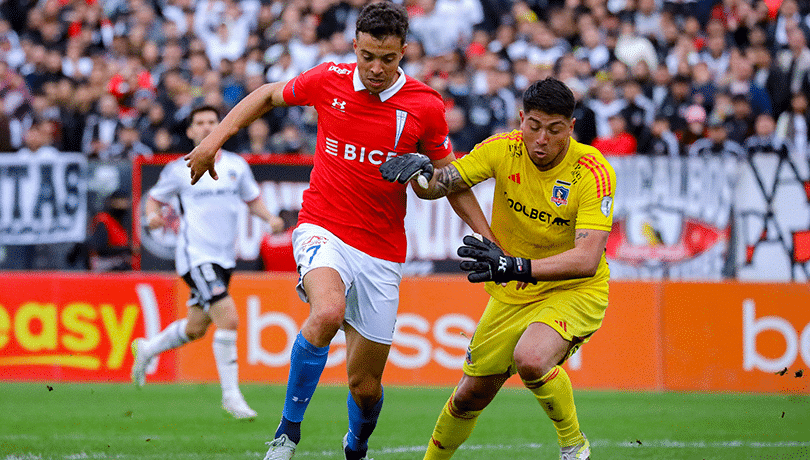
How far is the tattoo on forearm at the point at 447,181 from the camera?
604cm

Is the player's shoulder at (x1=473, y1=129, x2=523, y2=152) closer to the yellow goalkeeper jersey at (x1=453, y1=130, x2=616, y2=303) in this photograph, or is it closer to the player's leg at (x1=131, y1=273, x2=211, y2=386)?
the yellow goalkeeper jersey at (x1=453, y1=130, x2=616, y2=303)

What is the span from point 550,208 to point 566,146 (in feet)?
1.23

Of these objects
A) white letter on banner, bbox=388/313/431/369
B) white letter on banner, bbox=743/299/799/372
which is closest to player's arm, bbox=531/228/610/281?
white letter on banner, bbox=388/313/431/369

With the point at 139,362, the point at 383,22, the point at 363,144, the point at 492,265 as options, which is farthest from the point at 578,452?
the point at 139,362

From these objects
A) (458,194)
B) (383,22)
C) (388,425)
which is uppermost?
(383,22)

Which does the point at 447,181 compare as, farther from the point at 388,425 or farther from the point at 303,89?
the point at 388,425

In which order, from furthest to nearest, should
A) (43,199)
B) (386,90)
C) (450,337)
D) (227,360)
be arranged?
1. (43,199)
2. (450,337)
3. (227,360)
4. (386,90)

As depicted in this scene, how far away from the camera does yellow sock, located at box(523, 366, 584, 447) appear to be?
226 inches

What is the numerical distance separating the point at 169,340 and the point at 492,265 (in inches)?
194

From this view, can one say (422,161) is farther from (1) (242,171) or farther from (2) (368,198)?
(1) (242,171)

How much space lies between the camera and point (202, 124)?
30.0 feet

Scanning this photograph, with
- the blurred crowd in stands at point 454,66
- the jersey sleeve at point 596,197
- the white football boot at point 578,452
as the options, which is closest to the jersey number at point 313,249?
the jersey sleeve at point 596,197

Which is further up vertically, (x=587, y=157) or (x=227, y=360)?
(x=587, y=157)

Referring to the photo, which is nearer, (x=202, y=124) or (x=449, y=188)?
(x=449, y=188)
